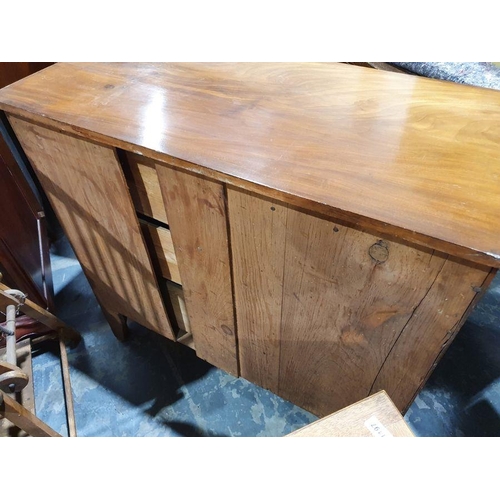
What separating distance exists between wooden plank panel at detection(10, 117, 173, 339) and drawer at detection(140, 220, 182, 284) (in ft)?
0.08

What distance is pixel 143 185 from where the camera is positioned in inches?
32.9

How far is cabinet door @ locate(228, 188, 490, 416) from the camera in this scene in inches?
24.0

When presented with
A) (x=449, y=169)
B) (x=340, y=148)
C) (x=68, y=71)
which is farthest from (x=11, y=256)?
(x=449, y=169)

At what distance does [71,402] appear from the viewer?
1269 mm

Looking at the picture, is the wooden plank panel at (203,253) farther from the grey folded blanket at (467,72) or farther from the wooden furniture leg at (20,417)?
the grey folded blanket at (467,72)

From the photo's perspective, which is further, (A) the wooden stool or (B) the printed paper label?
(A) the wooden stool

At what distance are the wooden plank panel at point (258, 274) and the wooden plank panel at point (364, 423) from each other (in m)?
0.28

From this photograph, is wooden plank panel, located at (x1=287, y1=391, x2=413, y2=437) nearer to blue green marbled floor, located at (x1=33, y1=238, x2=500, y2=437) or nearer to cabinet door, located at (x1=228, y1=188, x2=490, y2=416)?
cabinet door, located at (x1=228, y1=188, x2=490, y2=416)

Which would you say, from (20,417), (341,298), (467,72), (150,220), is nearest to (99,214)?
(150,220)

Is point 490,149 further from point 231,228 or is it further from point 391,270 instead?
point 231,228

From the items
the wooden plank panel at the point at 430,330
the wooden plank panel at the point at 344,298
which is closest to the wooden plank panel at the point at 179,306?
the wooden plank panel at the point at 344,298

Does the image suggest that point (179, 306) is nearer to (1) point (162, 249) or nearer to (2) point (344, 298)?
(1) point (162, 249)

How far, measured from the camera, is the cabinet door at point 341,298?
0.61m

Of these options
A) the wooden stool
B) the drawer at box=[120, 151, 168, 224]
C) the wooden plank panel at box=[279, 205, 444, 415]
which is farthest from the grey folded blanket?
the wooden stool
